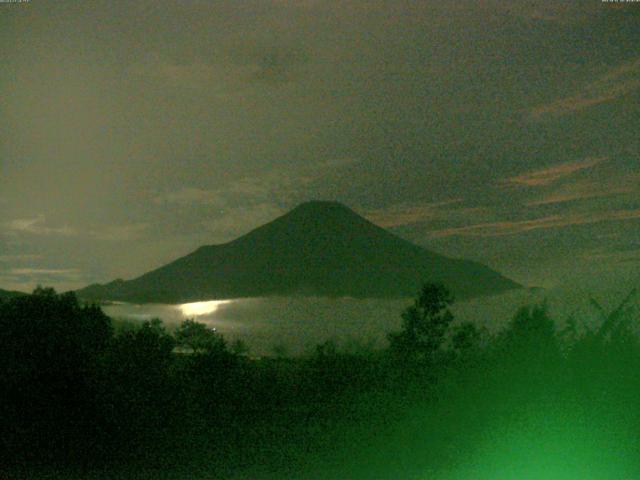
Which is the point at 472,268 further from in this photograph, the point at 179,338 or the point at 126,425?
the point at 126,425

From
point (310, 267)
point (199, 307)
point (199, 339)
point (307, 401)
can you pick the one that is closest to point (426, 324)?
point (307, 401)

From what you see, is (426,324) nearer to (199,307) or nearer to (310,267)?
(199,307)

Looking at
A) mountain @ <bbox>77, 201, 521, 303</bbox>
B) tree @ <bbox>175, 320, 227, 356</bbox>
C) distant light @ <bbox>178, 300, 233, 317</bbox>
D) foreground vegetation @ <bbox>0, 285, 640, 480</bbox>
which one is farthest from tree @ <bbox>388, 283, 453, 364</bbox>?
distant light @ <bbox>178, 300, 233, 317</bbox>

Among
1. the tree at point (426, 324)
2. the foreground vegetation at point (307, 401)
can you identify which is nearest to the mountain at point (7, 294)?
the foreground vegetation at point (307, 401)

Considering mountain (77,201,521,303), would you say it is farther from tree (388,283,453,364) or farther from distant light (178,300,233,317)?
tree (388,283,453,364)

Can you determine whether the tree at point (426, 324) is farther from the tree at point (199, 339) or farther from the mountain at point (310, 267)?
the tree at point (199, 339)
